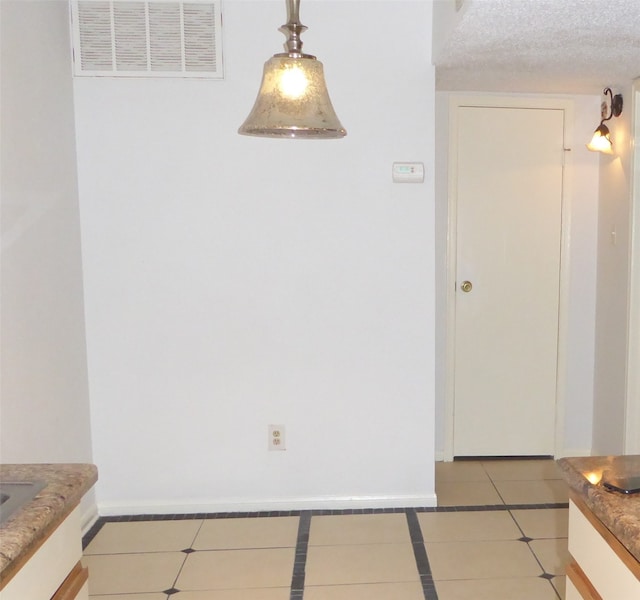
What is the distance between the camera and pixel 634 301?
9.89ft

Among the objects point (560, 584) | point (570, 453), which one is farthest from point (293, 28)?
point (570, 453)

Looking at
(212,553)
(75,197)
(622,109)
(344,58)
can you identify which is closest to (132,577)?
(212,553)

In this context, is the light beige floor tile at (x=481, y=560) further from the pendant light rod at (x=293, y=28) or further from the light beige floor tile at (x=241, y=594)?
the pendant light rod at (x=293, y=28)

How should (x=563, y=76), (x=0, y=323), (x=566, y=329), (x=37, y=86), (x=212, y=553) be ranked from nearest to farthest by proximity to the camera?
1. (x=0, y=323)
2. (x=37, y=86)
3. (x=212, y=553)
4. (x=563, y=76)
5. (x=566, y=329)

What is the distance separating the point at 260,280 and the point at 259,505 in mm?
1093

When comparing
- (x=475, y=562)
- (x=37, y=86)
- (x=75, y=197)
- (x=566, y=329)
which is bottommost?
(x=475, y=562)

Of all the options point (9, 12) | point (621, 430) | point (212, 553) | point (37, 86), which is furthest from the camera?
point (621, 430)

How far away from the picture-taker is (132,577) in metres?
2.36

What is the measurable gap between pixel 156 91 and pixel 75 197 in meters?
0.61

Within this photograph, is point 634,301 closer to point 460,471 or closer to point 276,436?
point 460,471

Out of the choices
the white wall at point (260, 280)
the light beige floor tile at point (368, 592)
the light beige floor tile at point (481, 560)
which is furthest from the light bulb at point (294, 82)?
the light beige floor tile at point (481, 560)

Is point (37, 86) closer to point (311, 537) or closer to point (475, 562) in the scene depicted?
point (311, 537)

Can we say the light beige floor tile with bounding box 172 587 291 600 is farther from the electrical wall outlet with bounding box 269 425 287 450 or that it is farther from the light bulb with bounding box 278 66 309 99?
the light bulb with bounding box 278 66 309 99

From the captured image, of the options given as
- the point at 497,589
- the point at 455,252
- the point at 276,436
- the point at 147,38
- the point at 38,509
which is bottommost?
the point at 497,589
